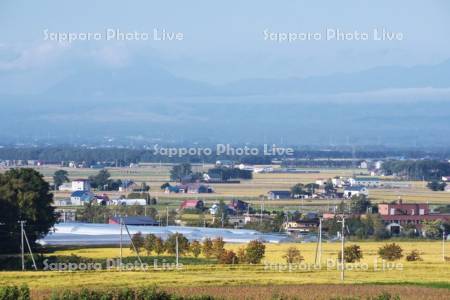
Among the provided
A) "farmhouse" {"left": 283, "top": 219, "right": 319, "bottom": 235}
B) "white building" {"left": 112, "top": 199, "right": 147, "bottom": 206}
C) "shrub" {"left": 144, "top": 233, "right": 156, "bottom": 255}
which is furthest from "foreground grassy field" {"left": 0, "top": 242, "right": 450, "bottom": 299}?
"white building" {"left": 112, "top": 199, "right": 147, "bottom": 206}

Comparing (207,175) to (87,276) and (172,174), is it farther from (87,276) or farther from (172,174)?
(87,276)

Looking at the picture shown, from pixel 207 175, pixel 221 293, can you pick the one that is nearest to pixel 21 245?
pixel 221 293

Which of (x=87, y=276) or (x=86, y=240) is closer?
(x=87, y=276)

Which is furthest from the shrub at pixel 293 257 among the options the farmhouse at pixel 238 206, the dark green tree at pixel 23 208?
the farmhouse at pixel 238 206

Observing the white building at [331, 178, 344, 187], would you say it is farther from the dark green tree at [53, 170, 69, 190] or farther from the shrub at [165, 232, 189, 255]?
the shrub at [165, 232, 189, 255]

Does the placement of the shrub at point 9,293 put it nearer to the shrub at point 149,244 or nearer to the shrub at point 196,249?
the shrub at point 196,249

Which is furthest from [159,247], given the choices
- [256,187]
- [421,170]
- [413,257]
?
[421,170]
